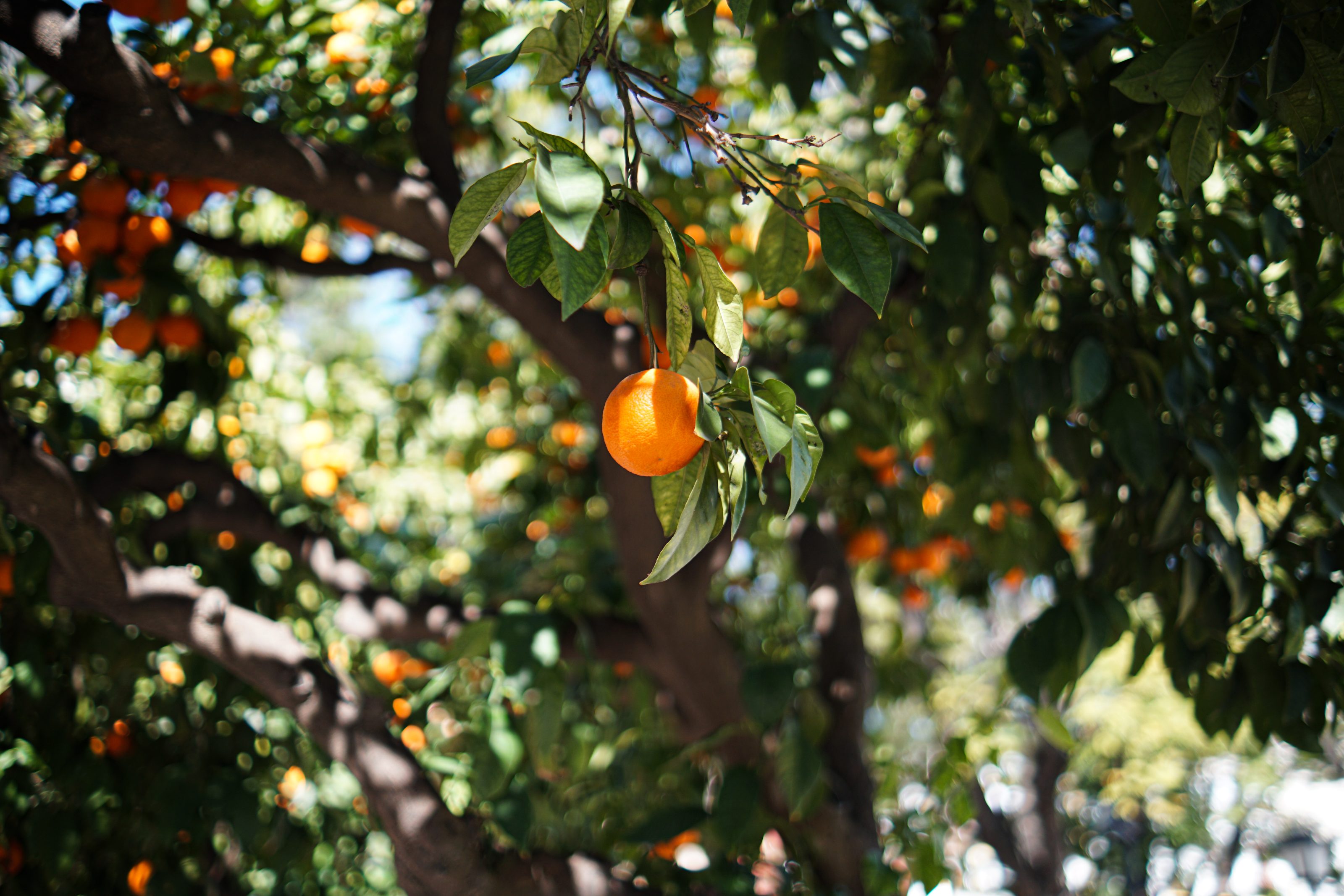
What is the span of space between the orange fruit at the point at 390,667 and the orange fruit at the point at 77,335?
105 centimetres

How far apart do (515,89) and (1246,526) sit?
2110mm

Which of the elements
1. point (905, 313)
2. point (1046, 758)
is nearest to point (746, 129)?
point (905, 313)

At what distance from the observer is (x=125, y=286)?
57.9 inches

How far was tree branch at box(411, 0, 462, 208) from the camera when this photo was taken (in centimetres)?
143

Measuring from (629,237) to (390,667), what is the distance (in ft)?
6.40

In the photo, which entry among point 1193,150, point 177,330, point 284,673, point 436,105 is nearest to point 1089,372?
point 1193,150

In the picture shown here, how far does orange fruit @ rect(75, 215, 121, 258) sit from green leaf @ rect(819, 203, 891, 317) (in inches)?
49.7

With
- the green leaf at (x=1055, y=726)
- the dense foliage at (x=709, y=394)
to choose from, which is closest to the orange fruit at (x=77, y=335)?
the dense foliage at (x=709, y=394)

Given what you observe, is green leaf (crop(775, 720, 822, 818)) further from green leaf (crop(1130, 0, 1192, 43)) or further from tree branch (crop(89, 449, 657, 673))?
green leaf (crop(1130, 0, 1192, 43))

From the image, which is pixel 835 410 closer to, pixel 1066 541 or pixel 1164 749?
pixel 1066 541

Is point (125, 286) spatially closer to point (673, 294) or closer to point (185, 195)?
point (185, 195)

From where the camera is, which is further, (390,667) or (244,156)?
(390,667)

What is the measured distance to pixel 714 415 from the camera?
0.60m

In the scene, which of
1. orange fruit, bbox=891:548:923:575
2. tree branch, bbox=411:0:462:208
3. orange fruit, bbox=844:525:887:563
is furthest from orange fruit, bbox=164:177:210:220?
orange fruit, bbox=891:548:923:575
